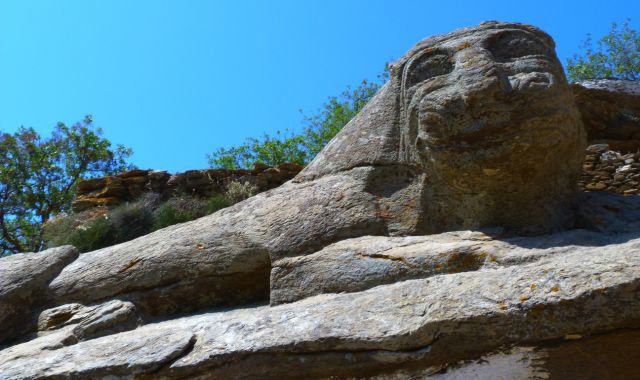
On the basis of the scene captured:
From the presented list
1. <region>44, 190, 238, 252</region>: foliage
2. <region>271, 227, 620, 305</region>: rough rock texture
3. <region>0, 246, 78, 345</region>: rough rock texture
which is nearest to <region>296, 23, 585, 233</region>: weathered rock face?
<region>271, 227, 620, 305</region>: rough rock texture

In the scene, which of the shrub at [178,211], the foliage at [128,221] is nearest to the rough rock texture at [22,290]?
the foliage at [128,221]

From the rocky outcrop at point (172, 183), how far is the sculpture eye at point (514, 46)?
851 centimetres

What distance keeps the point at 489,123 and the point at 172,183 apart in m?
9.55

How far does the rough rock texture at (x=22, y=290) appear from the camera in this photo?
5.04 metres

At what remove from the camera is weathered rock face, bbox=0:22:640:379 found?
125 inches

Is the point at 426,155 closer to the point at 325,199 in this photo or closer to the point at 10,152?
the point at 325,199

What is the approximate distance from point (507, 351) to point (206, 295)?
2.31 meters

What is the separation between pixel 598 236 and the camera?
3.84 m

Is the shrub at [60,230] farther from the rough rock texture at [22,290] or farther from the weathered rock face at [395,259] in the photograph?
the weathered rock face at [395,259]

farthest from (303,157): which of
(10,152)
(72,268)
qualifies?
(72,268)

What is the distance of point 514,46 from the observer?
14.1ft

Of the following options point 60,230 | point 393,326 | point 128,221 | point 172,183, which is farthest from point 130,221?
point 393,326

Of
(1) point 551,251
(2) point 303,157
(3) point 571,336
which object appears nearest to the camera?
(3) point 571,336

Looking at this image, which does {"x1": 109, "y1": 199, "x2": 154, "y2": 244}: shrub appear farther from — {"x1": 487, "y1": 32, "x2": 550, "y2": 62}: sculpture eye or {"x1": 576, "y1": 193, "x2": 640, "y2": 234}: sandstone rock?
{"x1": 576, "y1": 193, "x2": 640, "y2": 234}: sandstone rock
